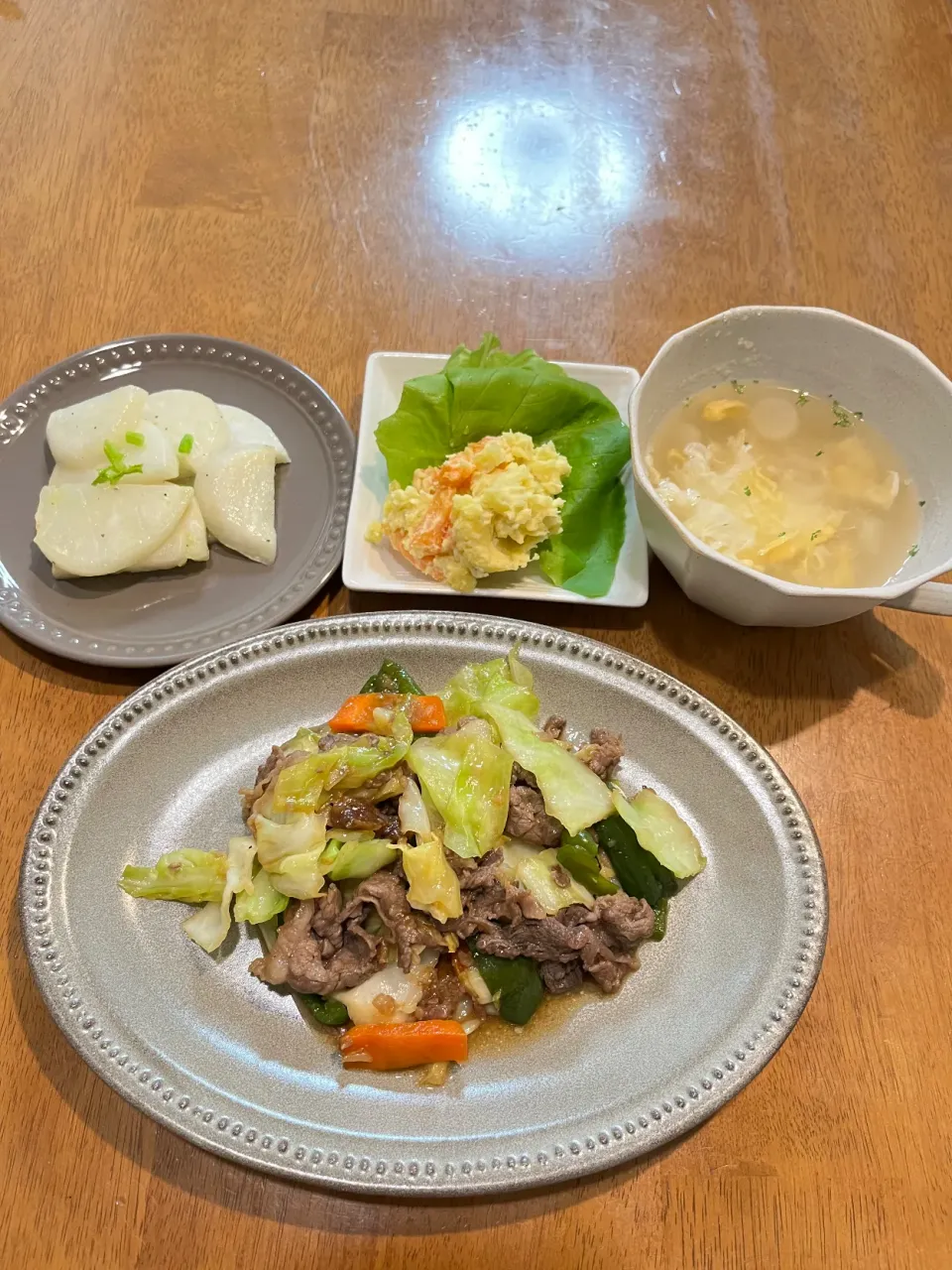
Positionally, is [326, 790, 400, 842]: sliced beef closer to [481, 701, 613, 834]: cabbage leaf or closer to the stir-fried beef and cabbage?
the stir-fried beef and cabbage

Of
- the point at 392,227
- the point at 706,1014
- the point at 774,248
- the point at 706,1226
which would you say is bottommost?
the point at 706,1226

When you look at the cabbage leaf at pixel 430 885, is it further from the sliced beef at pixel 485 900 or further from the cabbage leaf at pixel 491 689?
the cabbage leaf at pixel 491 689

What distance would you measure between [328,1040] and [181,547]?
1.23 m

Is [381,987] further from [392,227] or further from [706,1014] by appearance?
[392,227]

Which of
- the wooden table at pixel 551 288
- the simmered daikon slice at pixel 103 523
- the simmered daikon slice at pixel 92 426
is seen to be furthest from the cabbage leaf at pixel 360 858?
the simmered daikon slice at pixel 92 426

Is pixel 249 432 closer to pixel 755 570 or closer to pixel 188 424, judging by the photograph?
pixel 188 424

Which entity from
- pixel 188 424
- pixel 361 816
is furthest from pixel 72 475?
pixel 361 816

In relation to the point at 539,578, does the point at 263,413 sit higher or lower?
higher

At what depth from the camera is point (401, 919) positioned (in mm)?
1681

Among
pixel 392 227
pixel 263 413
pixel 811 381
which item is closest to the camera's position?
pixel 811 381

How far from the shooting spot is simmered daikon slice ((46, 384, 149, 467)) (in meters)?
2.23

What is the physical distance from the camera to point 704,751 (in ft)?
6.27

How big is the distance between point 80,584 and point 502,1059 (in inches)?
60.1

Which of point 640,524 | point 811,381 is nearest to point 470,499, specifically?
point 640,524
